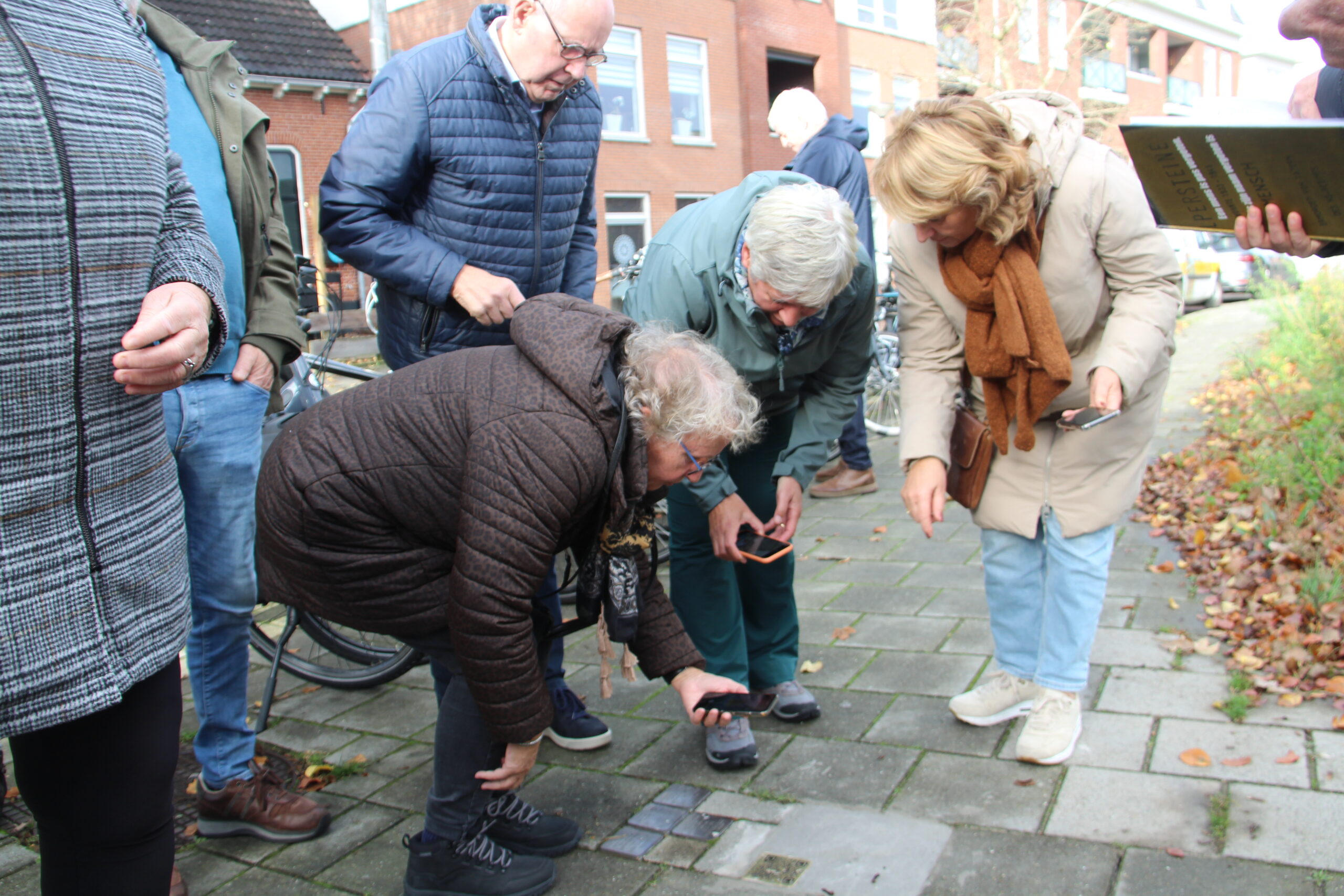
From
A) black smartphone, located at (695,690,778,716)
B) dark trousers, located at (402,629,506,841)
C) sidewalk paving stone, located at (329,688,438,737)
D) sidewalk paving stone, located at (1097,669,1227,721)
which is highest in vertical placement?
black smartphone, located at (695,690,778,716)

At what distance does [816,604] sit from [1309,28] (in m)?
2.94

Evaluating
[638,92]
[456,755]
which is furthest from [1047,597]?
[638,92]

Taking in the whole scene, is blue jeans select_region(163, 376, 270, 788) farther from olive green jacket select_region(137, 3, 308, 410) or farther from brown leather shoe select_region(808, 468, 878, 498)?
brown leather shoe select_region(808, 468, 878, 498)

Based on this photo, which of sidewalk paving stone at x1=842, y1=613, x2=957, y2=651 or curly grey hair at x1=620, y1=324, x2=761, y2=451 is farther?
sidewalk paving stone at x1=842, y1=613, x2=957, y2=651

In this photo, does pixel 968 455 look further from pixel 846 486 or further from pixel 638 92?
pixel 638 92

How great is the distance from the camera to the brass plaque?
96.8 inches

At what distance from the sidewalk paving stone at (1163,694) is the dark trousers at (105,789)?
2.68 metres

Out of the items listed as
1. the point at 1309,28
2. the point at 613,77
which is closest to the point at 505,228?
the point at 1309,28

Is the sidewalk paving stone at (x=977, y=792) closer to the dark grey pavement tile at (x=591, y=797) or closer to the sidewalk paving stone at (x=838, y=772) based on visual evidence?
the sidewalk paving stone at (x=838, y=772)

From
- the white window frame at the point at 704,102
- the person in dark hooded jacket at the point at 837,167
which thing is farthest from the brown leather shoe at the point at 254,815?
the white window frame at the point at 704,102

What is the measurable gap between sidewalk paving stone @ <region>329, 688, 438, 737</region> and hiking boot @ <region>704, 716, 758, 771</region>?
93cm

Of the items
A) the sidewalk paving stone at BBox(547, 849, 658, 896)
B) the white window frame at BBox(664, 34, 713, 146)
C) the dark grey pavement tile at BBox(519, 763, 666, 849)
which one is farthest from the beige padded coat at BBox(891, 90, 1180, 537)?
the white window frame at BBox(664, 34, 713, 146)

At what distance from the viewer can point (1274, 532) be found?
14.9 ft

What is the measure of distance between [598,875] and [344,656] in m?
1.56
